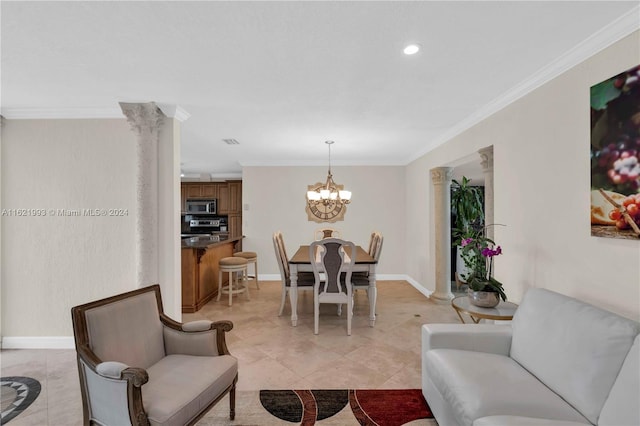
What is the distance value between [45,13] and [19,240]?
2553 mm

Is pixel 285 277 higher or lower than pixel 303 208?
lower

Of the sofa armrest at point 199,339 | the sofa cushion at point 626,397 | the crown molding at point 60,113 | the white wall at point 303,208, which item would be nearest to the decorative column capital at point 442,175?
the white wall at point 303,208

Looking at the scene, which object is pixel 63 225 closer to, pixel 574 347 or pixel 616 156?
pixel 574 347

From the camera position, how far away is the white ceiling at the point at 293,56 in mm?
1508

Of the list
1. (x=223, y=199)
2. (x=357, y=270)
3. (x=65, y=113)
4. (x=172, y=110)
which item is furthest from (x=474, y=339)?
(x=223, y=199)

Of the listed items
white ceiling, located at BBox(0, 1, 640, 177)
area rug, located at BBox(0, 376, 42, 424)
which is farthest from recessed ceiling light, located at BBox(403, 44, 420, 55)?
area rug, located at BBox(0, 376, 42, 424)

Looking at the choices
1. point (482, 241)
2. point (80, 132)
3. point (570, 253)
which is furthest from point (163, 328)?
point (570, 253)

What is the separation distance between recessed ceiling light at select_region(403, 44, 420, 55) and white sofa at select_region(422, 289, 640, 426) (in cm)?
176

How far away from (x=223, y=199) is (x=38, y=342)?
477cm

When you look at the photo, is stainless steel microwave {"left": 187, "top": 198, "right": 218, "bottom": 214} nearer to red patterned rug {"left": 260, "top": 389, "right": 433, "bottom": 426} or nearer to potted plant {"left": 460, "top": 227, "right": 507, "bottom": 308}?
red patterned rug {"left": 260, "top": 389, "right": 433, "bottom": 426}

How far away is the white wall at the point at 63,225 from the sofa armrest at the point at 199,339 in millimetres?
1394

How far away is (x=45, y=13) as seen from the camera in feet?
5.01

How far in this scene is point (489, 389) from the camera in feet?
4.66

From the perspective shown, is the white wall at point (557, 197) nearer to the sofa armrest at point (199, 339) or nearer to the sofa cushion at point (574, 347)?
the sofa cushion at point (574, 347)
